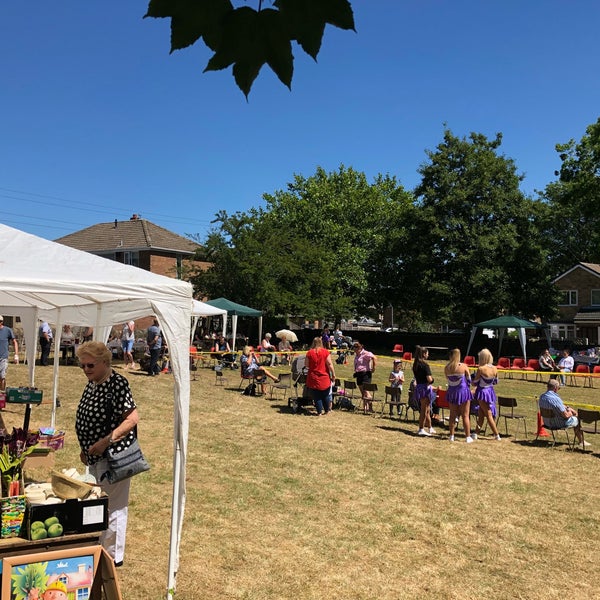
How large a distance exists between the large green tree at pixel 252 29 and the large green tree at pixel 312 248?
28907 millimetres

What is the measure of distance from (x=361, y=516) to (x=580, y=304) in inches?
2066

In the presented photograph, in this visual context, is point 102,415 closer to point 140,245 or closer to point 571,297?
point 140,245

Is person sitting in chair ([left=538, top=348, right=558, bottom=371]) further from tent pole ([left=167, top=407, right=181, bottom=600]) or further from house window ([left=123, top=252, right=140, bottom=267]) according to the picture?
house window ([left=123, top=252, right=140, bottom=267])

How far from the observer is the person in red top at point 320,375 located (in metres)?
12.1

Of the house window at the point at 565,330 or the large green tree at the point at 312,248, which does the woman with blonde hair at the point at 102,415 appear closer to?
the large green tree at the point at 312,248

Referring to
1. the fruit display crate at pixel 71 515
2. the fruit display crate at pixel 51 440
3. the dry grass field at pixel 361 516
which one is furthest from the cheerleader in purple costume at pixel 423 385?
the fruit display crate at pixel 71 515

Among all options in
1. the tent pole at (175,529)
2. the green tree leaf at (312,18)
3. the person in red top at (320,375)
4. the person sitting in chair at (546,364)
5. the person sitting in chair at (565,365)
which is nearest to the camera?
the green tree leaf at (312,18)

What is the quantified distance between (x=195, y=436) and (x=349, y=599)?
19.9 feet

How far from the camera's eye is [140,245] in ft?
143

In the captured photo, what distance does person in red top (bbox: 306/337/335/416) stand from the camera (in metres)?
12.1

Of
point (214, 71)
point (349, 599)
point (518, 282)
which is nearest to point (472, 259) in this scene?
point (518, 282)

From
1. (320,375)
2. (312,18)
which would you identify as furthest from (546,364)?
(312,18)

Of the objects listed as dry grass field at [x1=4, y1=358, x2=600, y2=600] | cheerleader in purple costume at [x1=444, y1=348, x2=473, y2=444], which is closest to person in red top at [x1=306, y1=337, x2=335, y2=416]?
dry grass field at [x1=4, y1=358, x2=600, y2=600]

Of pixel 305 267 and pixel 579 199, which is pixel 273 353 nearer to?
pixel 305 267
